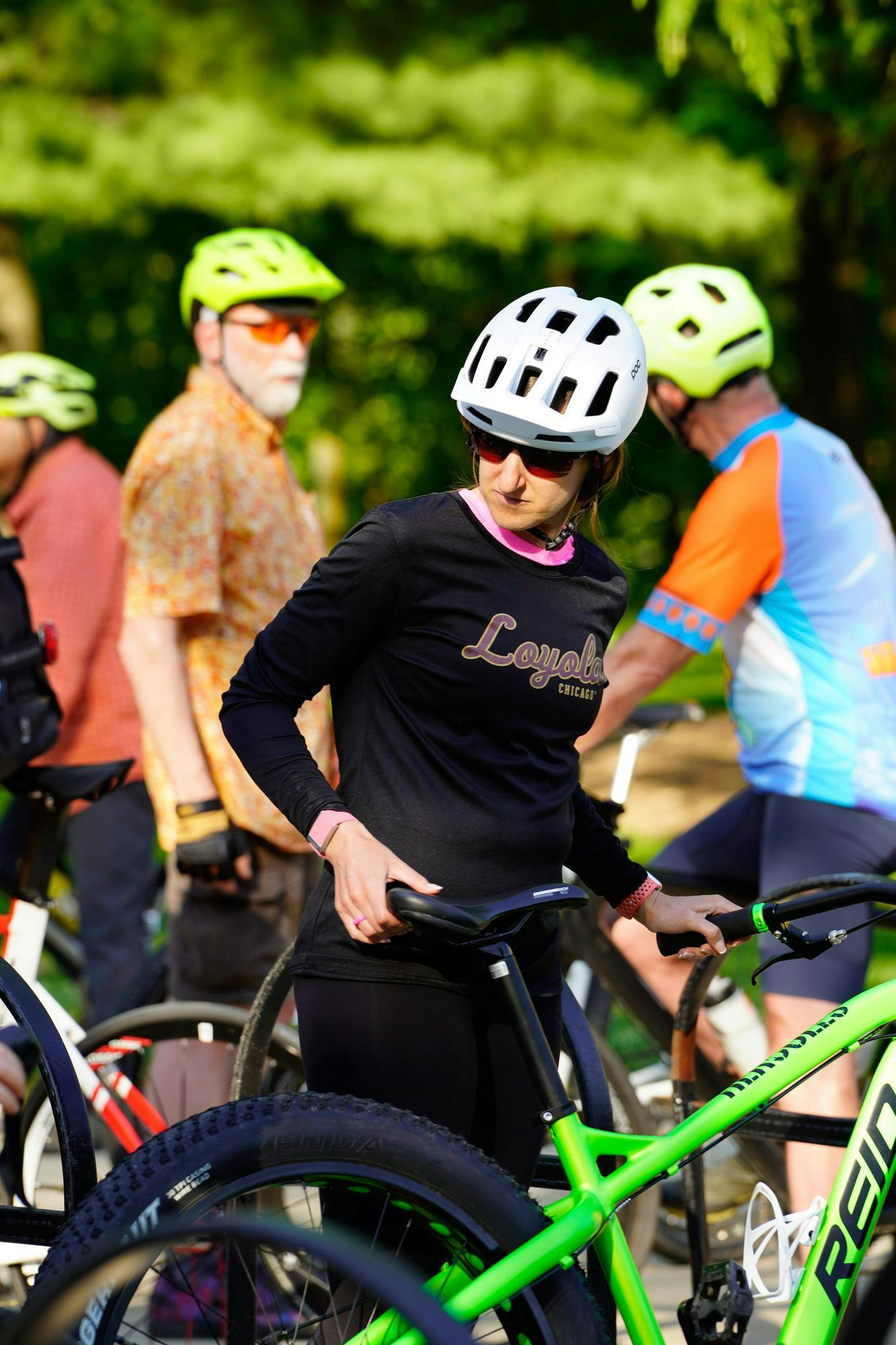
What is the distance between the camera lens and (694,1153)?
2344 millimetres

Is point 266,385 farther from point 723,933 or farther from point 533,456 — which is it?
point 723,933

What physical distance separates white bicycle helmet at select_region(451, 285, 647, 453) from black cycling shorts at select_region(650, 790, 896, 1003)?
1465 millimetres

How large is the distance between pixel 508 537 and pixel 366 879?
0.56 meters

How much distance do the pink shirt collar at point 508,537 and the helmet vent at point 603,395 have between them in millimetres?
200

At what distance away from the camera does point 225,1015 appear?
3703 millimetres

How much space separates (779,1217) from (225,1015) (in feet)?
4.83

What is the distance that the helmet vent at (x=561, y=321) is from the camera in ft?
8.18

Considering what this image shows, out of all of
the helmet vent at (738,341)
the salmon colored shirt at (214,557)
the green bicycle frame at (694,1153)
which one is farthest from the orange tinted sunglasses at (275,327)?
the green bicycle frame at (694,1153)

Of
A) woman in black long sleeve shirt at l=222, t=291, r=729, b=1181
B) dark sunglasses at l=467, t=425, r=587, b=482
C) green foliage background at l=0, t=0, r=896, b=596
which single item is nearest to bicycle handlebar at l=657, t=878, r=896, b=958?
woman in black long sleeve shirt at l=222, t=291, r=729, b=1181

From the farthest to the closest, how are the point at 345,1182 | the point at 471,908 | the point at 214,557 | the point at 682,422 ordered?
the point at 682,422 < the point at 214,557 < the point at 471,908 < the point at 345,1182

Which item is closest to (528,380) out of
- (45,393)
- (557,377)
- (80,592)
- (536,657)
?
(557,377)

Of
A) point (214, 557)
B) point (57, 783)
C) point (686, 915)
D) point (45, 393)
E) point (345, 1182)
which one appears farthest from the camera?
point (45, 393)

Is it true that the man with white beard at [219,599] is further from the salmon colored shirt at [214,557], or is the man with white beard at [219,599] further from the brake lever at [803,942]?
the brake lever at [803,942]

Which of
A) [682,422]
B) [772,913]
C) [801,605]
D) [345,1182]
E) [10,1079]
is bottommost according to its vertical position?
[10,1079]
